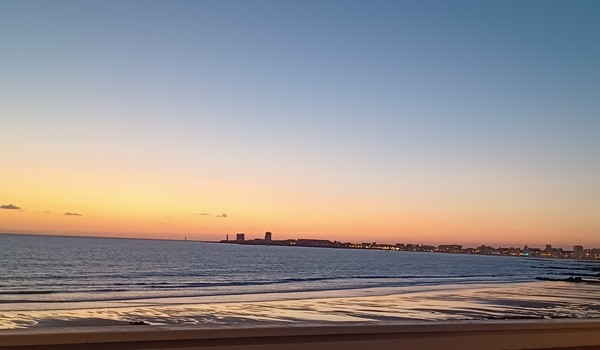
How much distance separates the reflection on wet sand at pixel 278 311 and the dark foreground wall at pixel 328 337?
34.9 feet

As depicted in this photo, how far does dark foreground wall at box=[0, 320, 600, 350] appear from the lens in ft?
21.1

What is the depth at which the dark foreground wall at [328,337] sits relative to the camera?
21.1 ft

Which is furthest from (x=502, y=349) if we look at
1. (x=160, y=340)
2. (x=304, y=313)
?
(x=304, y=313)

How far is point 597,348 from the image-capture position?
8.79 m

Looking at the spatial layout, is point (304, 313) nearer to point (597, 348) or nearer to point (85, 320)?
point (85, 320)

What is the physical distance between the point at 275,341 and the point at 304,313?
15.8 m

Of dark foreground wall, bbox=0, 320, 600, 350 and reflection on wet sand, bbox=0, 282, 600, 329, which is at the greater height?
dark foreground wall, bbox=0, 320, 600, 350

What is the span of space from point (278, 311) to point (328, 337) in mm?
16372

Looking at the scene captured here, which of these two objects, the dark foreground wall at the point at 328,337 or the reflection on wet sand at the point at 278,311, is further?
the reflection on wet sand at the point at 278,311

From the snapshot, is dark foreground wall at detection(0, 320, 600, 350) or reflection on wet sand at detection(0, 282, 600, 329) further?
reflection on wet sand at detection(0, 282, 600, 329)

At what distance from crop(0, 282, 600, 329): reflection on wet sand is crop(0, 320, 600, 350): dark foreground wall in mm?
10643

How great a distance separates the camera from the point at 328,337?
7.44m

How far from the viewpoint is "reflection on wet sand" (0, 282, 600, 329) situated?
2017 centimetres

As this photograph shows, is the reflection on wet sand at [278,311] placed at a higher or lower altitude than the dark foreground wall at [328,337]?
lower
